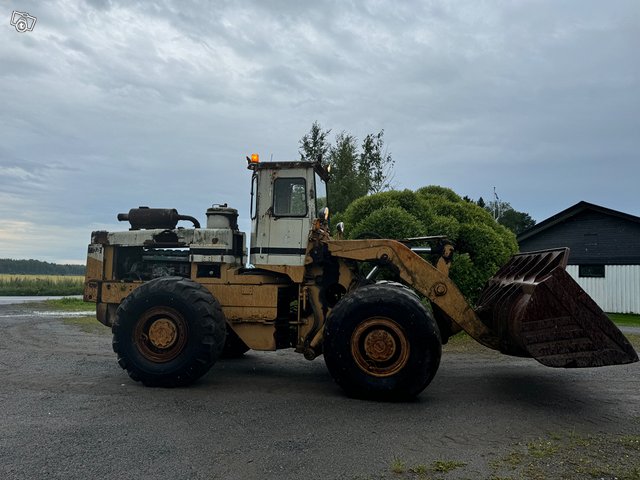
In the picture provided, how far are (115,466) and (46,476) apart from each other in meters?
0.49

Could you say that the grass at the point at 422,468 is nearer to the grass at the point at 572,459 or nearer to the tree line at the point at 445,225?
the grass at the point at 572,459

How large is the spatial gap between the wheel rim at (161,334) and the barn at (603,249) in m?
21.5

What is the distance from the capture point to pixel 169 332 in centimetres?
704

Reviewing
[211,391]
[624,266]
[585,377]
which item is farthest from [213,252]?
[624,266]

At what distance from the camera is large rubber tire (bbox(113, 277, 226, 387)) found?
6.88 metres

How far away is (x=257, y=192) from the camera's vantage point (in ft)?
25.2

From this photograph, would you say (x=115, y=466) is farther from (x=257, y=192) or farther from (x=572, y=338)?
(x=572, y=338)

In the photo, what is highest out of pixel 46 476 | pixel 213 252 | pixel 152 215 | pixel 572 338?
pixel 152 215

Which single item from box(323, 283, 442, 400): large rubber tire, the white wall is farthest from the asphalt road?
the white wall

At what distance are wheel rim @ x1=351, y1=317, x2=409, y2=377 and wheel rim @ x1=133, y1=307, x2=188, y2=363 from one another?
228 cm

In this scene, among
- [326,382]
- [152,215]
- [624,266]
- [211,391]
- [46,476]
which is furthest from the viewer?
[624,266]

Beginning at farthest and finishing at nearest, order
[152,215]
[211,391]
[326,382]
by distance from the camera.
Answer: [152,215], [326,382], [211,391]

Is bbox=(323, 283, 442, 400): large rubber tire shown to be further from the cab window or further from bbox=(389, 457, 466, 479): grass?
bbox=(389, 457, 466, 479): grass

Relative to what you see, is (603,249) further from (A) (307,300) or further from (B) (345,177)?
(A) (307,300)
